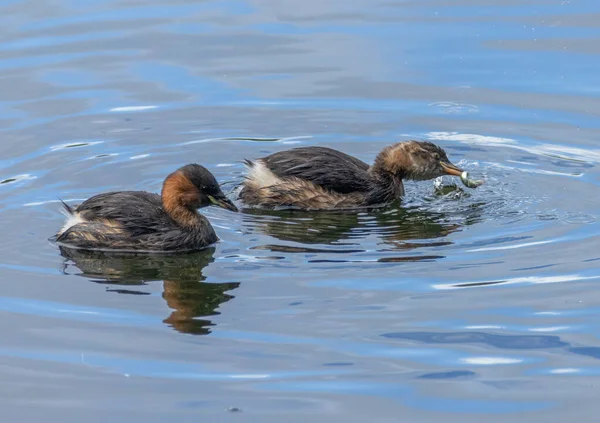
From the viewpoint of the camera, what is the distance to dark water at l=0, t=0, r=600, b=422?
707 cm

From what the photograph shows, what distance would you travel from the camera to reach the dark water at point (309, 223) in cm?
707

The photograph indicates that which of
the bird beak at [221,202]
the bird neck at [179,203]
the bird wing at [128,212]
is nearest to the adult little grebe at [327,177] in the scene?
the bird beak at [221,202]

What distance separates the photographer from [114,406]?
22.4 ft

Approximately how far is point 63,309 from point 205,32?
7158mm

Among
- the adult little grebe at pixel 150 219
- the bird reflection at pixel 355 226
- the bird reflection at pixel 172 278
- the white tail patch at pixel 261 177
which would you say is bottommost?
the bird reflection at pixel 172 278

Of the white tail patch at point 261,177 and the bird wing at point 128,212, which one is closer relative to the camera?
the bird wing at point 128,212

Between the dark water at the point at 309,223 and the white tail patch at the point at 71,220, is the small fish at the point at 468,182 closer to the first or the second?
the dark water at the point at 309,223

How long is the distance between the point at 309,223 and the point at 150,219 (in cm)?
141

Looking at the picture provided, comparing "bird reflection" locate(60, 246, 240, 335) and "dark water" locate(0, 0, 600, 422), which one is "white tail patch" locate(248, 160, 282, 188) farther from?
"bird reflection" locate(60, 246, 240, 335)

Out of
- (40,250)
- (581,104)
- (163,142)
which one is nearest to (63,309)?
(40,250)

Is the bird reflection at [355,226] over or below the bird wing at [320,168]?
below

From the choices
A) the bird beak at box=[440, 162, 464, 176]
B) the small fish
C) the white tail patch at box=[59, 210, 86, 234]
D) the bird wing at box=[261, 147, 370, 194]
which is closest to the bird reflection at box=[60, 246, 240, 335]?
the white tail patch at box=[59, 210, 86, 234]

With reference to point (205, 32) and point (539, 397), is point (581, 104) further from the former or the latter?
point (539, 397)

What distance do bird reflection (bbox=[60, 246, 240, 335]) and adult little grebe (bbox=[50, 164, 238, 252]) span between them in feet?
0.29
